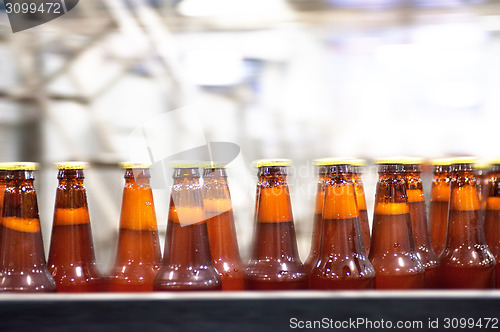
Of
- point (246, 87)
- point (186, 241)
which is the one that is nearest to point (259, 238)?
point (186, 241)

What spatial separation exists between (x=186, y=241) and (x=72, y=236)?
0.76 ft

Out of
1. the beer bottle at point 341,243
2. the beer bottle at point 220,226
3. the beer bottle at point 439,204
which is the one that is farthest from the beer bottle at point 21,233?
the beer bottle at point 439,204

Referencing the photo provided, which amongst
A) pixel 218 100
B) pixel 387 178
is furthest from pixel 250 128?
pixel 387 178

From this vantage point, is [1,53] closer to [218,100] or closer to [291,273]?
[218,100]

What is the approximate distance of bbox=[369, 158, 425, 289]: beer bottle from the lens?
3.27ft

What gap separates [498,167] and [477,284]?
25 cm

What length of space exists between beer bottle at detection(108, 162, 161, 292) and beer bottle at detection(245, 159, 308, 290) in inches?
7.8

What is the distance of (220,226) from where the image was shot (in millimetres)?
1110

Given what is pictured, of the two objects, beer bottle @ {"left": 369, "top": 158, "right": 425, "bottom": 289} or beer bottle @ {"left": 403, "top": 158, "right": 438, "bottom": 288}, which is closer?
beer bottle @ {"left": 369, "top": 158, "right": 425, "bottom": 289}

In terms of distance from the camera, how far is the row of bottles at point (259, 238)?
0.96 m

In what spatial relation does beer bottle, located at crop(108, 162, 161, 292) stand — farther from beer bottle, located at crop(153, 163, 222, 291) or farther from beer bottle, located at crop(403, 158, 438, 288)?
beer bottle, located at crop(403, 158, 438, 288)

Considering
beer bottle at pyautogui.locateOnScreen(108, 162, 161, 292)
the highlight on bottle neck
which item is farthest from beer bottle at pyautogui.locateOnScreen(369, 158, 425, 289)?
beer bottle at pyautogui.locateOnScreen(108, 162, 161, 292)

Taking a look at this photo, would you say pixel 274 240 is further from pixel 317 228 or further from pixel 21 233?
pixel 21 233

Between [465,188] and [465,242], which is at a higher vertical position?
[465,188]
